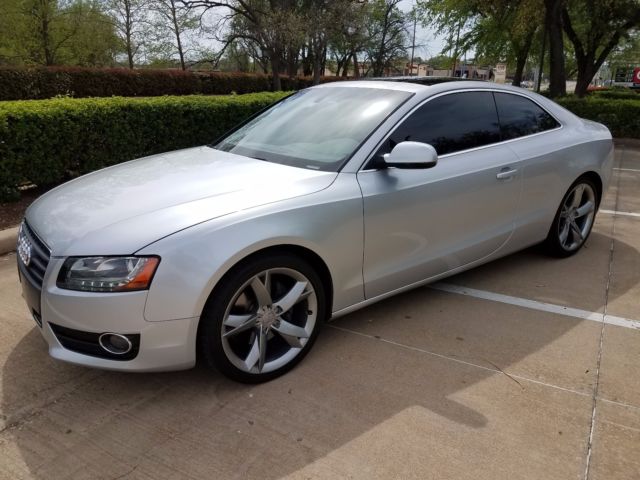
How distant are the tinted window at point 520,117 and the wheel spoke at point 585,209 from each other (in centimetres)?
81

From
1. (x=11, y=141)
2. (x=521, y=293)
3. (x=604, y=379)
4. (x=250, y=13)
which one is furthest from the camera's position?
(x=250, y=13)

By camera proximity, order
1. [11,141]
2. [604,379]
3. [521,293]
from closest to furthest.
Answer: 1. [604,379]
2. [521,293]
3. [11,141]

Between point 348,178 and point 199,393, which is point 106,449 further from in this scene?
point 348,178

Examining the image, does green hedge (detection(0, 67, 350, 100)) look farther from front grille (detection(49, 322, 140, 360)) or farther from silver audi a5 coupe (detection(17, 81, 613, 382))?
front grille (detection(49, 322, 140, 360))

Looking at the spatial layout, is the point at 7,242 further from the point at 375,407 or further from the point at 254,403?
the point at 375,407

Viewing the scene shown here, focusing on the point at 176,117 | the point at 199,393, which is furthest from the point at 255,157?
the point at 176,117

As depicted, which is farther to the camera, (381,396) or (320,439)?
(381,396)

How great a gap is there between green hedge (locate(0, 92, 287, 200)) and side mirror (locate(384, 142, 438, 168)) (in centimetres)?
424

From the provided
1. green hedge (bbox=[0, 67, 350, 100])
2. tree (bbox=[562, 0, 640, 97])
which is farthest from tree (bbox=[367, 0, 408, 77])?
tree (bbox=[562, 0, 640, 97])

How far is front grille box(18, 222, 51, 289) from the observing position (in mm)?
2584

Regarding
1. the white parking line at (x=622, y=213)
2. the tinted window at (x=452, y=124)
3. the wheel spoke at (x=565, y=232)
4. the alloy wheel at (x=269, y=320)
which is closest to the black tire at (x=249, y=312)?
the alloy wheel at (x=269, y=320)

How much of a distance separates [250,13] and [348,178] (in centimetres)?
2360

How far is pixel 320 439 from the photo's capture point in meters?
2.47

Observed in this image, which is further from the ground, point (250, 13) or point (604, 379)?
point (250, 13)
